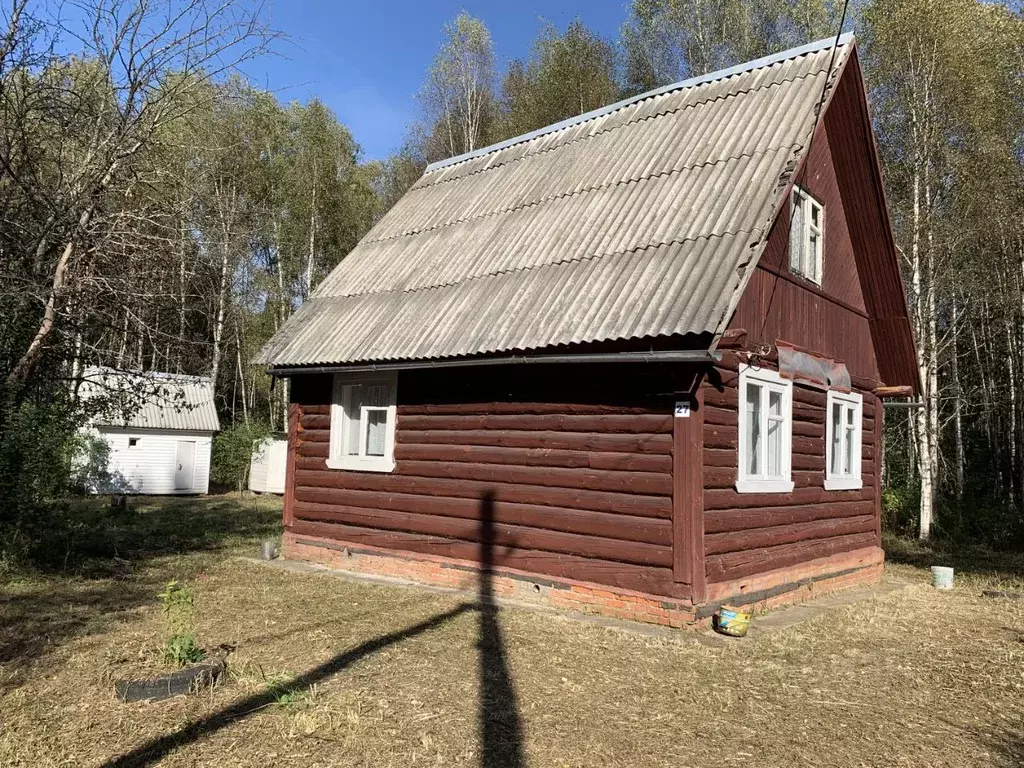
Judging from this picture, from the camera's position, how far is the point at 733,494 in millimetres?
8305

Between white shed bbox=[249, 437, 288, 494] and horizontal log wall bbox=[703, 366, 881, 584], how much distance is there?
19329 mm

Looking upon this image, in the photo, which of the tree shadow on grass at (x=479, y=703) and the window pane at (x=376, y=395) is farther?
the window pane at (x=376, y=395)

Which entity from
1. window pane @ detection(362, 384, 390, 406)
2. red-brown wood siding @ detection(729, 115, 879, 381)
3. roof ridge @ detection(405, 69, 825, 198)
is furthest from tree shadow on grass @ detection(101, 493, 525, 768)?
roof ridge @ detection(405, 69, 825, 198)

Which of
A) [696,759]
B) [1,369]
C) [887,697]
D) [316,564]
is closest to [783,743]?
[696,759]

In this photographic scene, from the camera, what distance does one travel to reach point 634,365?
8047mm

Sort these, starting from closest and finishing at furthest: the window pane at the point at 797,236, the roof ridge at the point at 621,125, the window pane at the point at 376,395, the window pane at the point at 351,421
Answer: the window pane at the point at 797,236 < the roof ridge at the point at 621,125 < the window pane at the point at 376,395 < the window pane at the point at 351,421

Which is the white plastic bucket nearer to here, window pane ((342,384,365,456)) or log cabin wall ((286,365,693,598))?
log cabin wall ((286,365,693,598))

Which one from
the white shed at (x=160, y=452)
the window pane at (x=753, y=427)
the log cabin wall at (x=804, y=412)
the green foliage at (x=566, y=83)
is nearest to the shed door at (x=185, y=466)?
the white shed at (x=160, y=452)

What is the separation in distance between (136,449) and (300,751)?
24867 millimetres

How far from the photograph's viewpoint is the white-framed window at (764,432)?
850cm

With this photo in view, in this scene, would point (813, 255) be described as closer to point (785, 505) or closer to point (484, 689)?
point (785, 505)

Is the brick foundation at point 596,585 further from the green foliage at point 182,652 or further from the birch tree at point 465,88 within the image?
the birch tree at point 465,88

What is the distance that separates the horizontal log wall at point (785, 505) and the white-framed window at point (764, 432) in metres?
0.14

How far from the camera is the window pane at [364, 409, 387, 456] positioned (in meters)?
11.1
